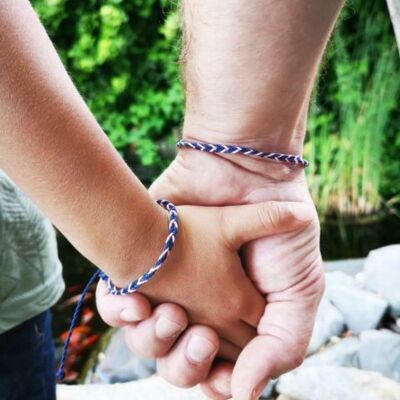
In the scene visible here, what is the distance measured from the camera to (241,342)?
1.07 meters

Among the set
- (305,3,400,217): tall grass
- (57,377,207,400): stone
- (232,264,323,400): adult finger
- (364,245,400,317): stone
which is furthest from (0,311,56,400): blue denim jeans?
(305,3,400,217): tall grass

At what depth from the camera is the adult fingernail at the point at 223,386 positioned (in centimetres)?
106

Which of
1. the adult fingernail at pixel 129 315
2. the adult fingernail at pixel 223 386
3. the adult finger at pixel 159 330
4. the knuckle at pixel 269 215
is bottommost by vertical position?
the adult fingernail at pixel 223 386

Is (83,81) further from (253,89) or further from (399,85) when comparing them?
(253,89)

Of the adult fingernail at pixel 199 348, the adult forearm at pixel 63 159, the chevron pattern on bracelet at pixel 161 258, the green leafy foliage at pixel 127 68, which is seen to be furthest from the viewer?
the green leafy foliage at pixel 127 68

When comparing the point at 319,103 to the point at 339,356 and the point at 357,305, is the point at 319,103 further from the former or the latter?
the point at 339,356

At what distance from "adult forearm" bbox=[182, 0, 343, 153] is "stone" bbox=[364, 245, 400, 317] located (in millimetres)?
1823

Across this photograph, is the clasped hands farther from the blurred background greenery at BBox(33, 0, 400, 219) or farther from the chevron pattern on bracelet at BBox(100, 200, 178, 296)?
the blurred background greenery at BBox(33, 0, 400, 219)

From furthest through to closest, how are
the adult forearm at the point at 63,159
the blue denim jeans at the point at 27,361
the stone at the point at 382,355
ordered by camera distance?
1. the stone at the point at 382,355
2. the blue denim jeans at the point at 27,361
3. the adult forearm at the point at 63,159

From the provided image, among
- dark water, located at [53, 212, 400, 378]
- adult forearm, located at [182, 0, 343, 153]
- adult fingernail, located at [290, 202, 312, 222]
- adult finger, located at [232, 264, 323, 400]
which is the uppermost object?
adult forearm, located at [182, 0, 343, 153]

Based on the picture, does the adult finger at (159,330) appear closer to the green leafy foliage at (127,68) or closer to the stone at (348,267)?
the stone at (348,267)

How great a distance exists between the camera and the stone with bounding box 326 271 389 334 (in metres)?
2.58

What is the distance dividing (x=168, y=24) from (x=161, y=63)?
1.98ft

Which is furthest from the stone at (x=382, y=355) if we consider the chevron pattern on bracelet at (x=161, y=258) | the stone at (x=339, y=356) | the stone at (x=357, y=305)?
the chevron pattern on bracelet at (x=161, y=258)
